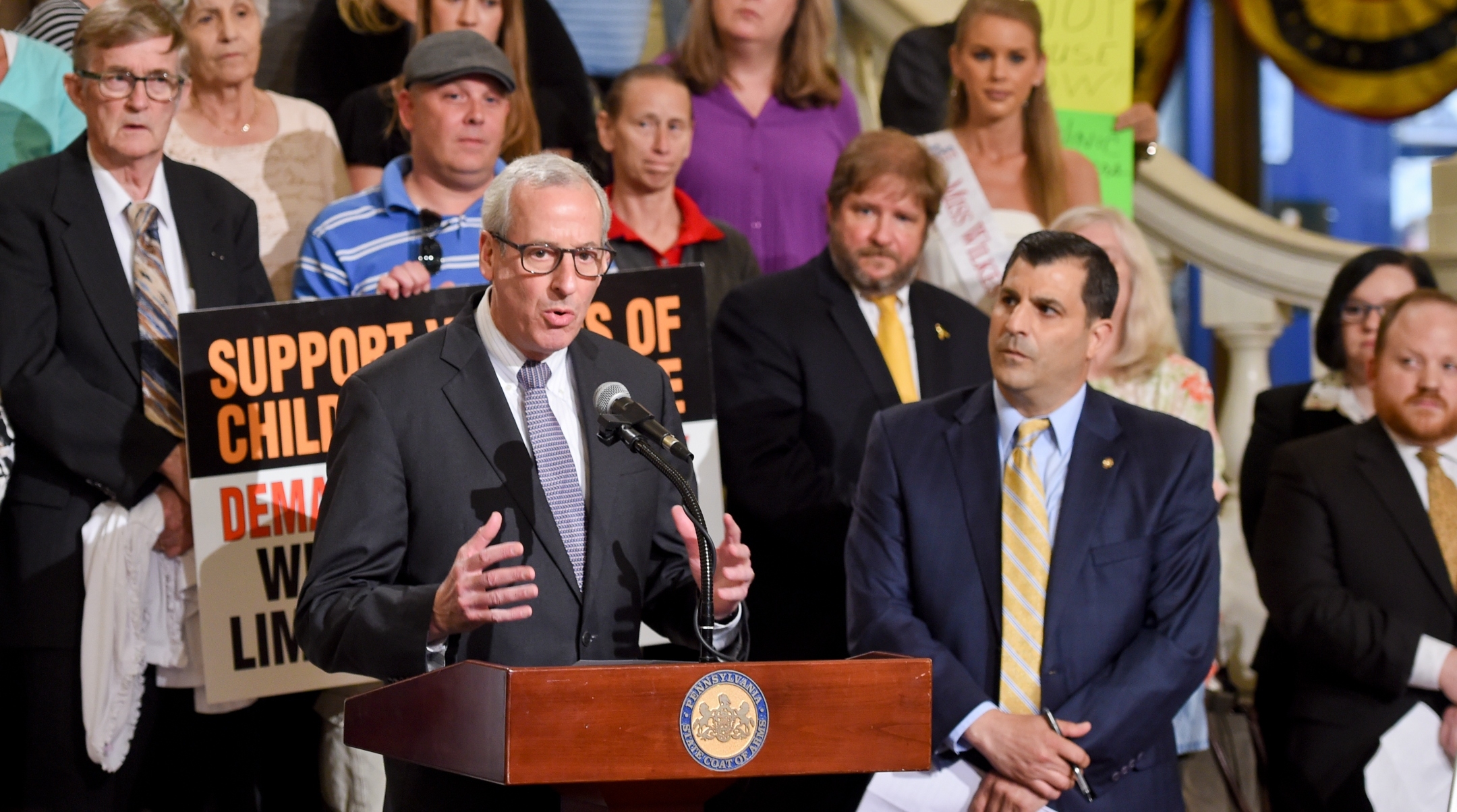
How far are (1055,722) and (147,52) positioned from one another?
2453 millimetres

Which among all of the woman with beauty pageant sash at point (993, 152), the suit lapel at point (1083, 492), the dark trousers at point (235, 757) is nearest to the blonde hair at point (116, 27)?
the dark trousers at point (235, 757)

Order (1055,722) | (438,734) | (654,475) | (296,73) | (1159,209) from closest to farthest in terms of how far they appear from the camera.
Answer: (438,734) < (654,475) < (1055,722) < (296,73) < (1159,209)

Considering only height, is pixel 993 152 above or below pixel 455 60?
below

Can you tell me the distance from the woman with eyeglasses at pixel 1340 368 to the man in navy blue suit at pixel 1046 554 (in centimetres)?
153

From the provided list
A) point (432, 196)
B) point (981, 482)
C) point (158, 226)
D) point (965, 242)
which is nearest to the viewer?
point (981, 482)

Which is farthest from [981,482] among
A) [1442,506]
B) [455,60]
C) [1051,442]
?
[455,60]

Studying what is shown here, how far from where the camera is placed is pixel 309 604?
243 centimetres

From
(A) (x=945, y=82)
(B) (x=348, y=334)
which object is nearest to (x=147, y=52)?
(B) (x=348, y=334)

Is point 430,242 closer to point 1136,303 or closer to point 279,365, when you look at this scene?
point 279,365

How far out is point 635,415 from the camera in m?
2.29

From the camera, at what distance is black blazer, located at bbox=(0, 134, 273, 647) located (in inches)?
130

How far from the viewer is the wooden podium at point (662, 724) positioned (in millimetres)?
1893

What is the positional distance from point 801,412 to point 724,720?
191cm

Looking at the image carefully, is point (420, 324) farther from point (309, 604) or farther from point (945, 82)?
point (945, 82)
